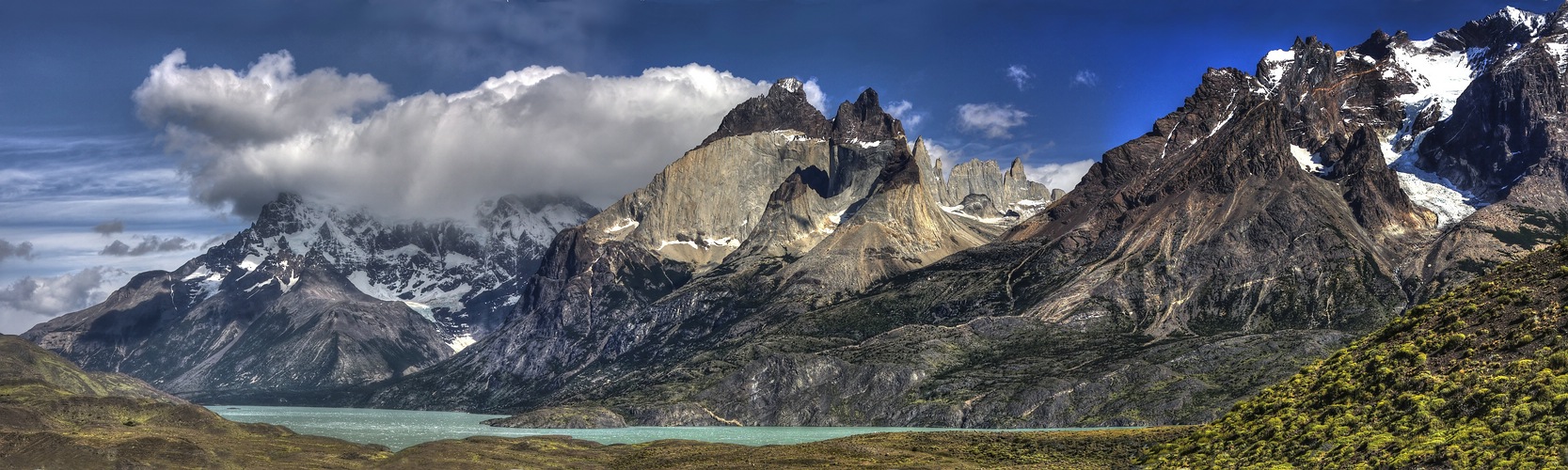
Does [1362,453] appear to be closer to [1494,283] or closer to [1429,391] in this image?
[1429,391]

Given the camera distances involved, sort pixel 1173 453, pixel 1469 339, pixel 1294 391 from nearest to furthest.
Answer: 1. pixel 1469 339
2. pixel 1294 391
3. pixel 1173 453

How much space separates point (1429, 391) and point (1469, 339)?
7034mm

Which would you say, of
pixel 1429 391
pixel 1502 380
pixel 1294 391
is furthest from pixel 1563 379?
pixel 1294 391

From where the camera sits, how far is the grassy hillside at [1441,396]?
8788 centimetres

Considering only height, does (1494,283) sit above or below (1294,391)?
above

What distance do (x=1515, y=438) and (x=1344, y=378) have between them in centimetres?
2394

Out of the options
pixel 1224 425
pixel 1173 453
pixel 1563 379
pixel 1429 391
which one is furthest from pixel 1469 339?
pixel 1173 453

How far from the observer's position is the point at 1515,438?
86.4 metres

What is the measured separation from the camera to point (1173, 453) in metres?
131

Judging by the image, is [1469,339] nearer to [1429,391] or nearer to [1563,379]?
[1429,391]

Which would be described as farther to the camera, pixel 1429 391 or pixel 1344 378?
pixel 1344 378

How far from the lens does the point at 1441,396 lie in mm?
96625

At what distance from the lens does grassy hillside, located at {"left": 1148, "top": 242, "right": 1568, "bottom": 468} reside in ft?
288

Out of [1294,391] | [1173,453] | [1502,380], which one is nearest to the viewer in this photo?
[1502,380]
